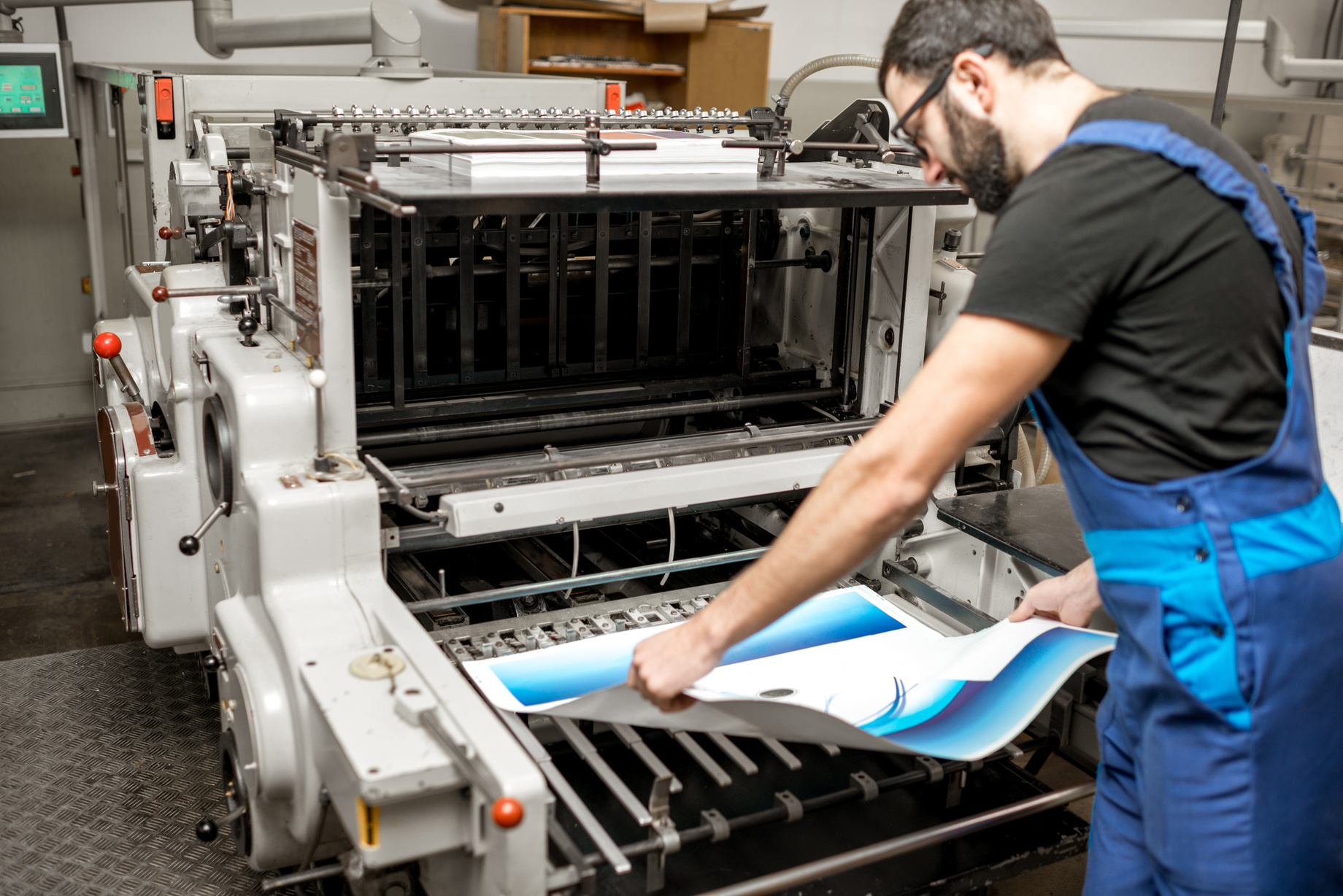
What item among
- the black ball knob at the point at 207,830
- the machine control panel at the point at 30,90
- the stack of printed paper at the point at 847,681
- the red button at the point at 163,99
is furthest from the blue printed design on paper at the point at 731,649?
the machine control panel at the point at 30,90

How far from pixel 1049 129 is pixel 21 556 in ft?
11.2

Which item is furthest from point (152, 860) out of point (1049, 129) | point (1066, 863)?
point (1049, 129)

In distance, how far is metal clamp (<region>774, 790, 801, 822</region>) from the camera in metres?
1.50

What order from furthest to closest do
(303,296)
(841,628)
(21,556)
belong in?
(21,556)
(841,628)
(303,296)

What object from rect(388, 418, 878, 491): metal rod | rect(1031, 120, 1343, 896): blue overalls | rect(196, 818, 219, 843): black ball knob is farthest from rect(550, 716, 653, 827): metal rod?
rect(1031, 120, 1343, 896): blue overalls

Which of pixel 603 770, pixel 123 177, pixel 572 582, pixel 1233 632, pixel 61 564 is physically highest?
pixel 123 177

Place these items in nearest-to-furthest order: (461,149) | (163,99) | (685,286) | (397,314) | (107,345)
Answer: (461,149) → (397,314) → (107,345) → (685,286) → (163,99)

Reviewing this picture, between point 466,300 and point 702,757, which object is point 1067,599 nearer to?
point 702,757

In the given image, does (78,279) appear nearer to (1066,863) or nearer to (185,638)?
(185,638)

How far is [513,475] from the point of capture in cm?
170

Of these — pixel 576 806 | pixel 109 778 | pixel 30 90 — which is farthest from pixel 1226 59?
pixel 30 90

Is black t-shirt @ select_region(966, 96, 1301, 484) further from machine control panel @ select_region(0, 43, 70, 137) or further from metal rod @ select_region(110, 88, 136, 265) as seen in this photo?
machine control panel @ select_region(0, 43, 70, 137)

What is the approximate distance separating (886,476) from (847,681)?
27.0 inches

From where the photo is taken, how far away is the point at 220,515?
5.59 feet
